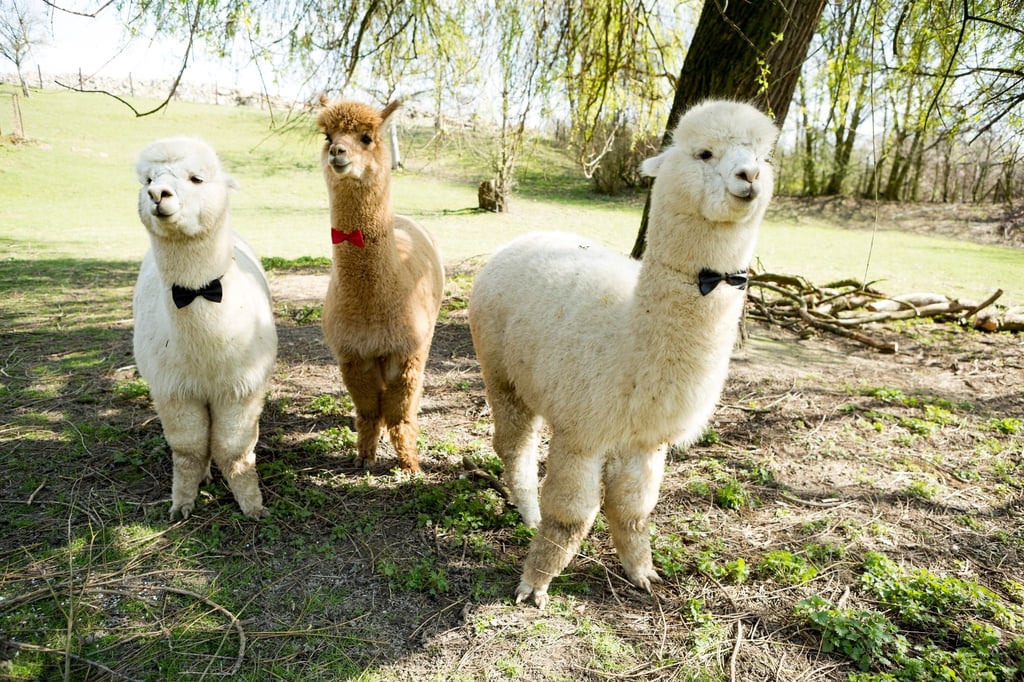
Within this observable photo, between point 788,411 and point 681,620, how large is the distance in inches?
106

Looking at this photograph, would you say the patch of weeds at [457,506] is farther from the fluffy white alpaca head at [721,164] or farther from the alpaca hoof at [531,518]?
the fluffy white alpaca head at [721,164]

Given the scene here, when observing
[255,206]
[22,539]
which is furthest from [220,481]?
[255,206]

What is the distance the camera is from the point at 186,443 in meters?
3.37

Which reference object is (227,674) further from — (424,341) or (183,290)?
(424,341)

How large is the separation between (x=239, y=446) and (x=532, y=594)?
70.4 inches

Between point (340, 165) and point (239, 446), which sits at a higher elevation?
point (340, 165)

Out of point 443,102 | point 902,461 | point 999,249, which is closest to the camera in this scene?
point 902,461

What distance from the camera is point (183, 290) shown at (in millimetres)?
3082

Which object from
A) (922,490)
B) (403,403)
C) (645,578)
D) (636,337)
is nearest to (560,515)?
(645,578)

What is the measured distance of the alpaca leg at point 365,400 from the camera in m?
3.83

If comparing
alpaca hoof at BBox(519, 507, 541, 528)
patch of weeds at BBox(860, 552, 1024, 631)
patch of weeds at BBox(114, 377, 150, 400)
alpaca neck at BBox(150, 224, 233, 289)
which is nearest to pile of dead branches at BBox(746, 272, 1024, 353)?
patch of weeds at BBox(860, 552, 1024, 631)

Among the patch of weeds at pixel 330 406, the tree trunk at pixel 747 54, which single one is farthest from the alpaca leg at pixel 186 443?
the tree trunk at pixel 747 54

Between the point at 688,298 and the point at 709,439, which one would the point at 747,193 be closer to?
the point at 688,298

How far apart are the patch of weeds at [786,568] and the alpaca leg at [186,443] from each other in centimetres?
305
